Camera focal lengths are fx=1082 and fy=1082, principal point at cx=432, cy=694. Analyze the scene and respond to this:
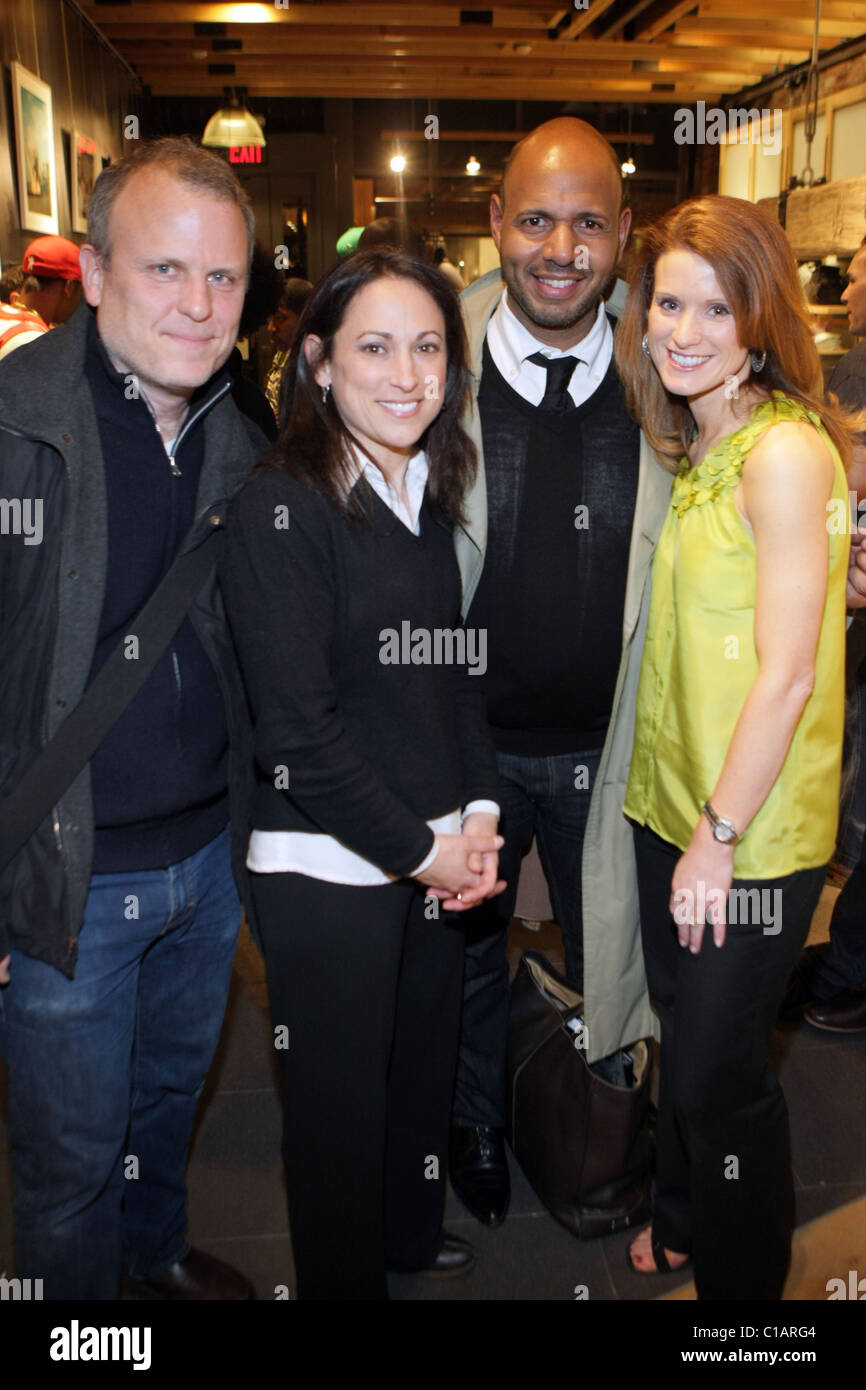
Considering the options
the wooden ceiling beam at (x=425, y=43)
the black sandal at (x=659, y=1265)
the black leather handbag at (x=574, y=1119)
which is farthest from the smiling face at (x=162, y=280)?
the wooden ceiling beam at (x=425, y=43)

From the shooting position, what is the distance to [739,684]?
1601 mm

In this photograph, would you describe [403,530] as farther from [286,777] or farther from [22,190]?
[22,190]

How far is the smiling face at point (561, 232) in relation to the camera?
1.94 meters

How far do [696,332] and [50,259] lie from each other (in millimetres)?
2974

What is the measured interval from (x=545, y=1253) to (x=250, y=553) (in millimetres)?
1487

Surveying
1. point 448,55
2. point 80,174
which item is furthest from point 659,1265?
point 448,55

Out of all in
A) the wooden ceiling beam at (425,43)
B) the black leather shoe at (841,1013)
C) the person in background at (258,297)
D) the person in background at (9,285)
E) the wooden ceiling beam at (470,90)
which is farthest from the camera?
the wooden ceiling beam at (470,90)

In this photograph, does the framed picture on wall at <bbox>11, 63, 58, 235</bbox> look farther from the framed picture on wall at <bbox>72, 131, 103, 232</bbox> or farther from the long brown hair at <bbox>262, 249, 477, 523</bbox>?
the long brown hair at <bbox>262, 249, 477, 523</bbox>

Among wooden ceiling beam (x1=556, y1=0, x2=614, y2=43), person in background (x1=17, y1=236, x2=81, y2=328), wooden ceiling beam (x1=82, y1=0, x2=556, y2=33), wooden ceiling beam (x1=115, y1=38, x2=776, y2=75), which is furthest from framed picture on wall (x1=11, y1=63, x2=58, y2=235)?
wooden ceiling beam (x1=556, y1=0, x2=614, y2=43)

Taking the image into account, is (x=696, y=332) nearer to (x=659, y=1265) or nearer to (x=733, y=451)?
(x=733, y=451)

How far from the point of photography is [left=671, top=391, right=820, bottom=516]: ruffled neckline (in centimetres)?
155

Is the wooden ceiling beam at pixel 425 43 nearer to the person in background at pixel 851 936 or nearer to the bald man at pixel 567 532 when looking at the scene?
the person in background at pixel 851 936

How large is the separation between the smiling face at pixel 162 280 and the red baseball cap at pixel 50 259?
2629 mm

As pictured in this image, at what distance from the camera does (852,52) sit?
6.78 meters
